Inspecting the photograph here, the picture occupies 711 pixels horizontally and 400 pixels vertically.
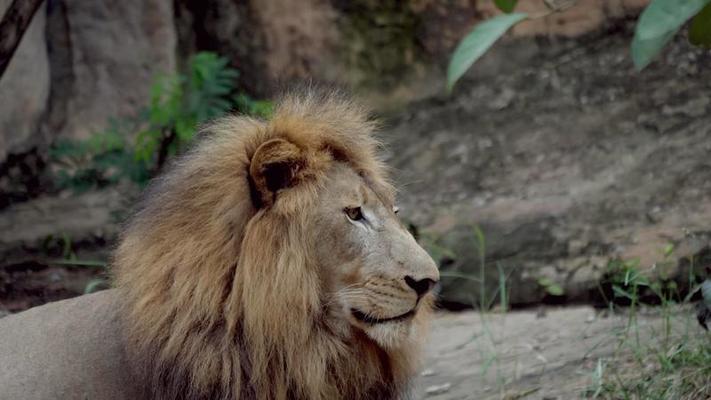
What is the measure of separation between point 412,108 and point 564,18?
1.12 m

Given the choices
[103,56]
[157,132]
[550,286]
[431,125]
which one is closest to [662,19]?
[550,286]

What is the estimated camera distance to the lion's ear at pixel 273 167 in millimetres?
3455

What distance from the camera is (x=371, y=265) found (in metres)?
3.36

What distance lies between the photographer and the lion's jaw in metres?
3.33

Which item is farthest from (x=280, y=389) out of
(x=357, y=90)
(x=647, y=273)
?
(x=357, y=90)

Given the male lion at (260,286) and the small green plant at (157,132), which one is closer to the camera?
the male lion at (260,286)

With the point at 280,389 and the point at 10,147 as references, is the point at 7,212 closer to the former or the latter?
the point at 10,147

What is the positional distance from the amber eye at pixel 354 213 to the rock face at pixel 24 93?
14.9 ft

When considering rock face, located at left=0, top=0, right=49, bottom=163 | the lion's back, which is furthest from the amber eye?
rock face, located at left=0, top=0, right=49, bottom=163

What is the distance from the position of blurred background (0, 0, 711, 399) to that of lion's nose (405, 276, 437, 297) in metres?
1.24

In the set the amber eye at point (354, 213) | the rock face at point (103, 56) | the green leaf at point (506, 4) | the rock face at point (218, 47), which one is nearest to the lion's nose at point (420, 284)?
the amber eye at point (354, 213)

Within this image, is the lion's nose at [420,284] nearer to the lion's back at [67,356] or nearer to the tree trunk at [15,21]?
the lion's back at [67,356]

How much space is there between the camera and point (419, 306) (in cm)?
344

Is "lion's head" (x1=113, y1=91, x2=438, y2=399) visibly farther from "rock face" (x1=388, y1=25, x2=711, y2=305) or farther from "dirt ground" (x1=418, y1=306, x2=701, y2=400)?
"rock face" (x1=388, y1=25, x2=711, y2=305)
